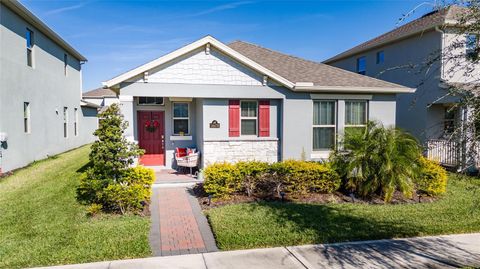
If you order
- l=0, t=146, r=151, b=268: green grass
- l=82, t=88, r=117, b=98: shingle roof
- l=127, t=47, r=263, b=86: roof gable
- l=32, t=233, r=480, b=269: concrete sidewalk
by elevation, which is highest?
l=82, t=88, r=117, b=98: shingle roof

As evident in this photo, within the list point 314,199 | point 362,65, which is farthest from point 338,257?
point 362,65

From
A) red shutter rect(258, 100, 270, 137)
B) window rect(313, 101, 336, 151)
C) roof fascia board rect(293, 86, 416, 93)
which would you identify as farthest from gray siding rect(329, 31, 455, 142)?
red shutter rect(258, 100, 270, 137)

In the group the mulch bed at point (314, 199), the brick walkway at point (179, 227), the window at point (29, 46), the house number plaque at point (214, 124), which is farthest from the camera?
the window at point (29, 46)

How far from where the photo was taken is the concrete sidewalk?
Answer: 510 cm

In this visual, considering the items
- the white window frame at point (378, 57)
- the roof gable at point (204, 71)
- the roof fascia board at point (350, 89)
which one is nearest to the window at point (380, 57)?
the white window frame at point (378, 57)

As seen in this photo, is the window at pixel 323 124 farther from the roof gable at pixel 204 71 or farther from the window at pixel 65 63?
the window at pixel 65 63

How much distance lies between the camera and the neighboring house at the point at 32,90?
11.9 meters

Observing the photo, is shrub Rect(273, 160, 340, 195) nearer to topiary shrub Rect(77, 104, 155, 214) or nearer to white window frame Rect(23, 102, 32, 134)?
topiary shrub Rect(77, 104, 155, 214)

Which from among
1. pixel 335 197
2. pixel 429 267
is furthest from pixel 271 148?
pixel 429 267

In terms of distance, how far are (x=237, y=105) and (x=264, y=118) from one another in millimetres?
1211

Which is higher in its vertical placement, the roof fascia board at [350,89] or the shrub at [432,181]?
the roof fascia board at [350,89]

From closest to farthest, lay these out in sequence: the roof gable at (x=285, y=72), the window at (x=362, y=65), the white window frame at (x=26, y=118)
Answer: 1. the roof gable at (x=285, y=72)
2. the white window frame at (x=26, y=118)
3. the window at (x=362, y=65)

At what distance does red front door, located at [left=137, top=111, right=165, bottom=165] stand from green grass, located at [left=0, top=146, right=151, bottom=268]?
11.0 feet

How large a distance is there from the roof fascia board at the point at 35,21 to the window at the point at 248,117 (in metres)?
9.41
